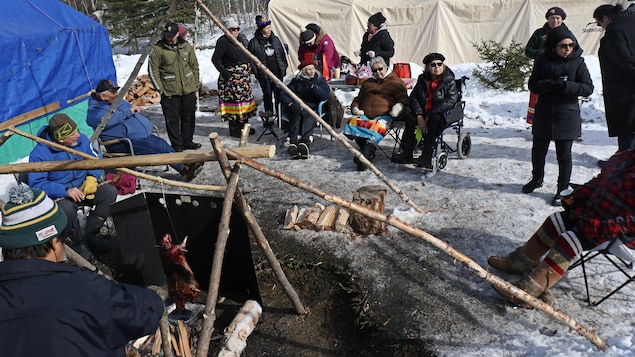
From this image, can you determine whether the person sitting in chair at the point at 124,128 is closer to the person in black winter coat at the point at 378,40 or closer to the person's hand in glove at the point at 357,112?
the person's hand in glove at the point at 357,112

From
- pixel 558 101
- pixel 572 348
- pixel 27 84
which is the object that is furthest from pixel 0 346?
pixel 27 84

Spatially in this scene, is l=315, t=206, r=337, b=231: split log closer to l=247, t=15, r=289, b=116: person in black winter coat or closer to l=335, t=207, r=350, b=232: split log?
l=335, t=207, r=350, b=232: split log

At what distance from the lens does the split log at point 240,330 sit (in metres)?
3.35

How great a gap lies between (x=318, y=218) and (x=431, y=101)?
2490 millimetres

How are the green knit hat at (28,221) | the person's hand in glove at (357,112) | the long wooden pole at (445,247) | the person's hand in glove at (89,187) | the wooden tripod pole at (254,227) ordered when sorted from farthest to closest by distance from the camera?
the person's hand in glove at (357,112) < the person's hand in glove at (89,187) < the long wooden pole at (445,247) < the wooden tripod pole at (254,227) < the green knit hat at (28,221)

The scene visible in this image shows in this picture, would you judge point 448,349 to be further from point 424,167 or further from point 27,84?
point 27,84

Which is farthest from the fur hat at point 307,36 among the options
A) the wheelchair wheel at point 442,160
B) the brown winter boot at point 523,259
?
the brown winter boot at point 523,259

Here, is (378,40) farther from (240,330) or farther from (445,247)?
(240,330)

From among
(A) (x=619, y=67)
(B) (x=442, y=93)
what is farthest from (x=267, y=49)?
(A) (x=619, y=67)

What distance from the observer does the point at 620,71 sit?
203 inches

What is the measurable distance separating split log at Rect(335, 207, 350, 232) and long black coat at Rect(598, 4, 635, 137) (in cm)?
341

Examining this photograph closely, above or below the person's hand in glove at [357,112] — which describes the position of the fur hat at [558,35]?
above

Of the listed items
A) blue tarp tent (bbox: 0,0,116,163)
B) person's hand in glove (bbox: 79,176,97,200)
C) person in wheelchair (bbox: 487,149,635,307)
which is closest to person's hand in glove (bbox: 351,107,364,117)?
person in wheelchair (bbox: 487,149,635,307)

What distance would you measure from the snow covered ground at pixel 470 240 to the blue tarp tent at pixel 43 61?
147 inches
